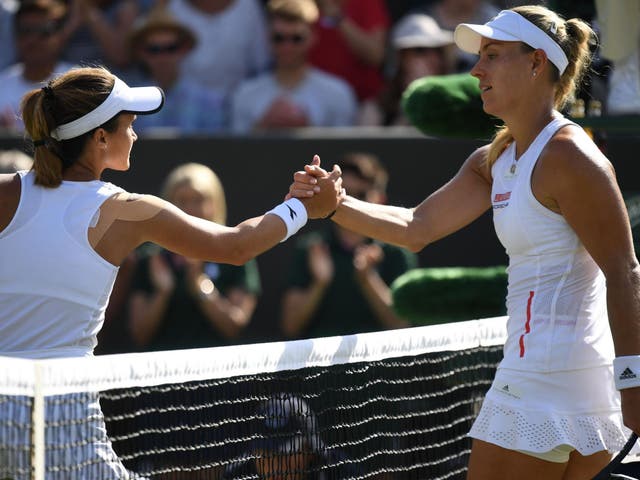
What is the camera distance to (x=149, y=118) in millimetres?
8586

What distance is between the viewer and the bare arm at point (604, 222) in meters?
3.30

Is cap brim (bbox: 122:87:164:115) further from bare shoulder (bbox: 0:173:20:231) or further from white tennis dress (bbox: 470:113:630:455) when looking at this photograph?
white tennis dress (bbox: 470:113:630:455)

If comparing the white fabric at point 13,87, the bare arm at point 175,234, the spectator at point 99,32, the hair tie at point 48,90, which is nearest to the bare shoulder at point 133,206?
the bare arm at point 175,234

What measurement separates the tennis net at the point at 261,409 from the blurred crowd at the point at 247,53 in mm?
3836

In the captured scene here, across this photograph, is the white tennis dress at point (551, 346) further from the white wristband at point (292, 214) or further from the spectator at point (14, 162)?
the spectator at point (14, 162)

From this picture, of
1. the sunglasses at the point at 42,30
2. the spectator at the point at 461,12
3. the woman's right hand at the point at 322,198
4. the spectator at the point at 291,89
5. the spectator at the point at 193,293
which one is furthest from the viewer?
the sunglasses at the point at 42,30

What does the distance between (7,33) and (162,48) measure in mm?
1339

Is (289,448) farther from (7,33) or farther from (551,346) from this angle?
(7,33)

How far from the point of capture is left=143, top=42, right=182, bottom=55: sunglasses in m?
8.66

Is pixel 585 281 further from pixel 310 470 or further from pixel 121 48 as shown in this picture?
pixel 121 48

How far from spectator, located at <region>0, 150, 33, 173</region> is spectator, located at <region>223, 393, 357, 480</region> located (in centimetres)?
349

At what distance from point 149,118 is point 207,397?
498cm

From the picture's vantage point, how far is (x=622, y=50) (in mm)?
5281

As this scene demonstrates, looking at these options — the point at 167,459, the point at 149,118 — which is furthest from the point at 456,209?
the point at 149,118
